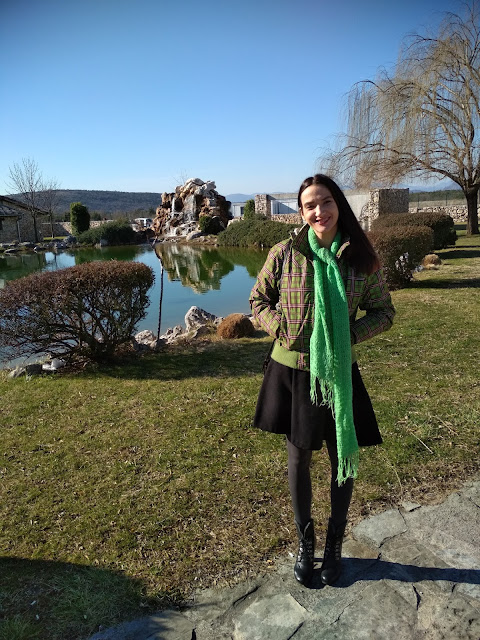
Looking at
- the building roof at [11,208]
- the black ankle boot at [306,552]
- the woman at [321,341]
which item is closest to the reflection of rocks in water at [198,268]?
the woman at [321,341]

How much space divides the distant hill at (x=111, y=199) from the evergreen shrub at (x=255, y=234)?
183 ft

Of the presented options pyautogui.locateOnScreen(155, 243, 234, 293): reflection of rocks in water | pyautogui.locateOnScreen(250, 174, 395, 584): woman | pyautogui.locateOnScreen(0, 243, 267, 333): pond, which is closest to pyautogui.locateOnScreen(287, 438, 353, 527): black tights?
pyautogui.locateOnScreen(250, 174, 395, 584): woman

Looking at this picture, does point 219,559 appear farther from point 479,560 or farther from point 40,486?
point 40,486

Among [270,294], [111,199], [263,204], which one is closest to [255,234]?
[263,204]

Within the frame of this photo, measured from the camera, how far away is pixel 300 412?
80.5 inches

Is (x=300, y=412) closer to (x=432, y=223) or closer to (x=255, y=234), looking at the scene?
(x=432, y=223)

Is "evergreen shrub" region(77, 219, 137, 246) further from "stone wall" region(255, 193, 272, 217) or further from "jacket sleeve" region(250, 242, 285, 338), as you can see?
"jacket sleeve" region(250, 242, 285, 338)

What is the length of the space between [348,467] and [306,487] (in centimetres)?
25

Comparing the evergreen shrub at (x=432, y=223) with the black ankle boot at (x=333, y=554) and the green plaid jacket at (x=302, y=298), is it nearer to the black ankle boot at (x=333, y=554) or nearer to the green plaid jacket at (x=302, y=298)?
the green plaid jacket at (x=302, y=298)

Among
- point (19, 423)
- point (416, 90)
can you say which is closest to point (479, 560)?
point (19, 423)

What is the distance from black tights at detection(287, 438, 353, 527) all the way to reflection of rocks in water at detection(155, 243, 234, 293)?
966 cm

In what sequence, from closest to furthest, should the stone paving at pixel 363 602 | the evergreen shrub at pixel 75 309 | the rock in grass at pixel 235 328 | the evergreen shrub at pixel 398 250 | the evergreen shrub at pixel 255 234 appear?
the stone paving at pixel 363 602 < the evergreen shrub at pixel 75 309 < the rock in grass at pixel 235 328 < the evergreen shrub at pixel 398 250 < the evergreen shrub at pixel 255 234

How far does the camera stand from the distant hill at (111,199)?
82938 mm

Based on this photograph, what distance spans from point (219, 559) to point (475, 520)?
4.57 feet
